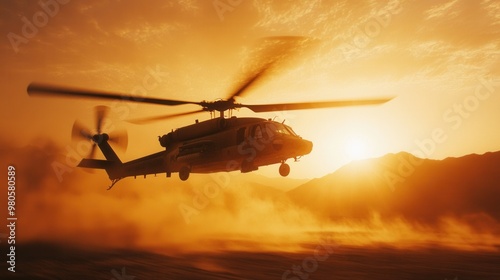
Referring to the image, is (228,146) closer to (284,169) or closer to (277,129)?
(277,129)

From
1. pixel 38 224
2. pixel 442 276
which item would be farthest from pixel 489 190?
pixel 38 224

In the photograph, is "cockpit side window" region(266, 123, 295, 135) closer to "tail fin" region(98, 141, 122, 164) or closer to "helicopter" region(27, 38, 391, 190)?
"helicopter" region(27, 38, 391, 190)

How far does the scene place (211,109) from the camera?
54.7ft

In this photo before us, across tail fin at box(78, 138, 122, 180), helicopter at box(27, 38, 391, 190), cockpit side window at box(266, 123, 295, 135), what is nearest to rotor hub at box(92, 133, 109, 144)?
tail fin at box(78, 138, 122, 180)

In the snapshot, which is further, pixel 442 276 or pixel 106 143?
pixel 106 143

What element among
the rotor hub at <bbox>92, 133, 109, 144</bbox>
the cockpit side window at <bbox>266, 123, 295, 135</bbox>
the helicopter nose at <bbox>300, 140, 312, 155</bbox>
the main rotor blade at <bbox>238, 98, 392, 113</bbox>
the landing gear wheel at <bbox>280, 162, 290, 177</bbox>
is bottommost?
the landing gear wheel at <bbox>280, 162, 290, 177</bbox>

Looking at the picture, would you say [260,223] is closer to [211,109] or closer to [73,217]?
[73,217]

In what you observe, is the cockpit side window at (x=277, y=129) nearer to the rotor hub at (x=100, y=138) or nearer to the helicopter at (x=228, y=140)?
the helicopter at (x=228, y=140)

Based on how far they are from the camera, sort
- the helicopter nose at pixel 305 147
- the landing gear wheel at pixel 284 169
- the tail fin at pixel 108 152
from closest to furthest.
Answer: the helicopter nose at pixel 305 147, the landing gear wheel at pixel 284 169, the tail fin at pixel 108 152

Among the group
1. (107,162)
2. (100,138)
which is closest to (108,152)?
(100,138)

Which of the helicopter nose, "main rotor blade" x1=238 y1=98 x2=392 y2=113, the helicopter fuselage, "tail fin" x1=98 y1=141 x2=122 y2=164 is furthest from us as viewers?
"tail fin" x1=98 y1=141 x2=122 y2=164

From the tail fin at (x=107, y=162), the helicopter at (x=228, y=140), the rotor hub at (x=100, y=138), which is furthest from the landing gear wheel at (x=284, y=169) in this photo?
the rotor hub at (x=100, y=138)

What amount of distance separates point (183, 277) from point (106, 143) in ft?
38.2

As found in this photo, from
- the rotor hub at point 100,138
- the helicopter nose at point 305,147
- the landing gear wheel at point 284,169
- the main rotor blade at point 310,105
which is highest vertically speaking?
the rotor hub at point 100,138
